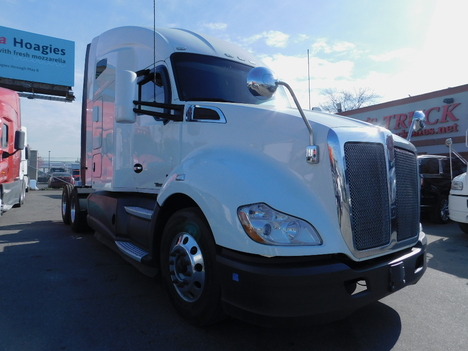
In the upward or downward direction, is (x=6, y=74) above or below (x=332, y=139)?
above

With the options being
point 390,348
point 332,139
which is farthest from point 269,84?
point 390,348

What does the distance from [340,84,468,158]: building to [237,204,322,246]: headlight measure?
15.5 meters

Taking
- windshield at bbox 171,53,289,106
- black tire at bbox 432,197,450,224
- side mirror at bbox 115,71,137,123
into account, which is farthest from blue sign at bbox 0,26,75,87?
side mirror at bbox 115,71,137,123

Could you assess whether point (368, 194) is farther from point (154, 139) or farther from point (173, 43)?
point (173, 43)

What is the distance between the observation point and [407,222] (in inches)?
110

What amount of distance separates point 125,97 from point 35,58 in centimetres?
3260

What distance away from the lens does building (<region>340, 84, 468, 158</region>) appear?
15516mm

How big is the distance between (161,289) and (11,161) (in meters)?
7.78

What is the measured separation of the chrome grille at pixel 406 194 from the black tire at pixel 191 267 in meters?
1.47

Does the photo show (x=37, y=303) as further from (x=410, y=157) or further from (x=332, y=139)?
(x=410, y=157)

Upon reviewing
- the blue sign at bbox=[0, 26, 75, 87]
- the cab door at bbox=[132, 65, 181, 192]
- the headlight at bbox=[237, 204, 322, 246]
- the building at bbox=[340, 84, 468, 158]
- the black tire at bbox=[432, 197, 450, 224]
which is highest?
the blue sign at bbox=[0, 26, 75, 87]

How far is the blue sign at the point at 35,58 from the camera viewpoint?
2916 centimetres

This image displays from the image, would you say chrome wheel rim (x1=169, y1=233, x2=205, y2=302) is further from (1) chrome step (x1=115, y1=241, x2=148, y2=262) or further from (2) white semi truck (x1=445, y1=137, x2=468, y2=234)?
(2) white semi truck (x1=445, y1=137, x2=468, y2=234)

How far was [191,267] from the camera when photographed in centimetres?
266
